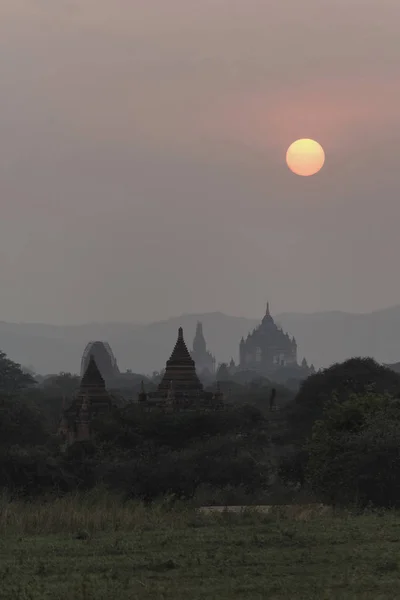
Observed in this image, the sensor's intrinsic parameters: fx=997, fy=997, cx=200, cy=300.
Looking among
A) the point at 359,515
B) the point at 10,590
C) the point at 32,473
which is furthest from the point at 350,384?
the point at 10,590

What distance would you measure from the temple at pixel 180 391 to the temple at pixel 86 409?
2.22 m

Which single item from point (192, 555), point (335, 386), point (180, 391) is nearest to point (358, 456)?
point (192, 555)

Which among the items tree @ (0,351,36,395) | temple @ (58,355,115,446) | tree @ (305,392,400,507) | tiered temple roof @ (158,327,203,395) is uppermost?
tree @ (0,351,36,395)

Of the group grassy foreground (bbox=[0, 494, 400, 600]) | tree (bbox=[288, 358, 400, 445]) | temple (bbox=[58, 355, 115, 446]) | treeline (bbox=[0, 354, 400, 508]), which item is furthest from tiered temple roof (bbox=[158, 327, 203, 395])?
grassy foreground (bbox=[0, 494, 400, 600])

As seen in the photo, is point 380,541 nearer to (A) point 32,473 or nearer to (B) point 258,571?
(B) point 258,571

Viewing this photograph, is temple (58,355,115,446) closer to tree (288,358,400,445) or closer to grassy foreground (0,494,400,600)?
tree (288,358,400,445)

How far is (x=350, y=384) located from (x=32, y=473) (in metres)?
26.0

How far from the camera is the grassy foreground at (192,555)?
1112 cm

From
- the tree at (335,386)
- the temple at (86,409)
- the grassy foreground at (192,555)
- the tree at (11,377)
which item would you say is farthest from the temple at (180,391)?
the tree at (11,377)

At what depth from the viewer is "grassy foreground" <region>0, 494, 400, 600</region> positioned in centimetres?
1112

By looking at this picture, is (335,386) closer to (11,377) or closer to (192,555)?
(192,555)

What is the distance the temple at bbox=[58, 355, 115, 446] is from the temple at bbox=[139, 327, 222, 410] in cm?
222

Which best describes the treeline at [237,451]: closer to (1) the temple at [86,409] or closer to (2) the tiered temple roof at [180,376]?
(1) the temple at [86,409]

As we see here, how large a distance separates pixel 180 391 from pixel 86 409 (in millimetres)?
5349
